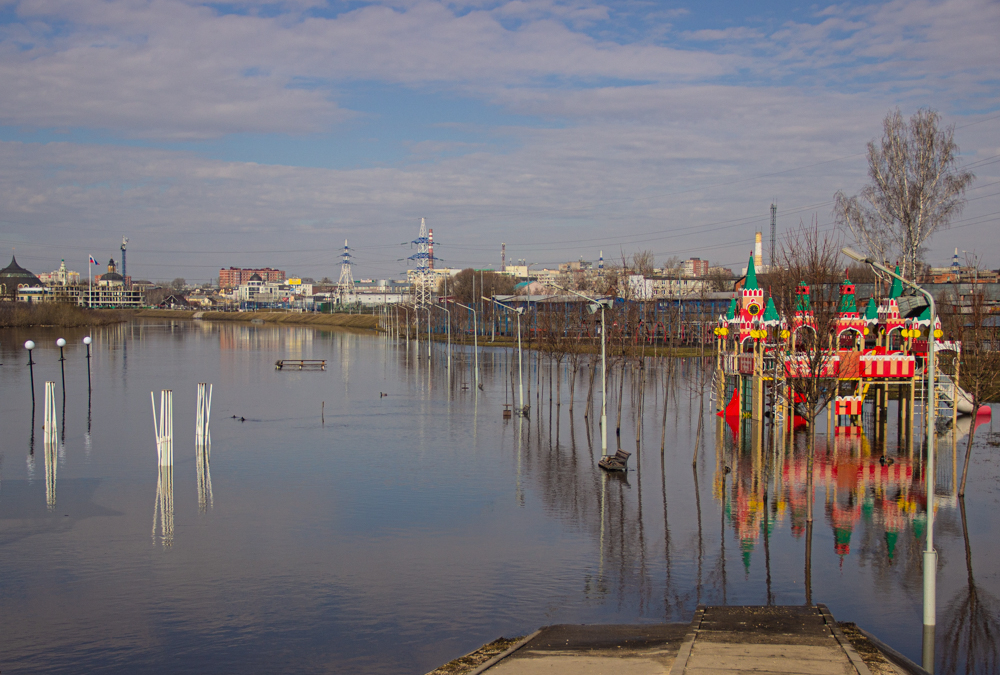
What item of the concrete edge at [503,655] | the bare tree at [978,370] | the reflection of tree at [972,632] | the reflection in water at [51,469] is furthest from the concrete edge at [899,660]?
the reflection in water at [51,469]

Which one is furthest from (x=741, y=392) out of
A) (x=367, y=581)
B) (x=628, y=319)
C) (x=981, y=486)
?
(x=367, y=581)

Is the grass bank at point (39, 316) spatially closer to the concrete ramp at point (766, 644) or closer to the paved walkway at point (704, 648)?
the paved walkway at point (704, 648)

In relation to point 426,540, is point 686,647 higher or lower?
higher

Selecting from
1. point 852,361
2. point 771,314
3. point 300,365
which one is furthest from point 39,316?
point 852,361

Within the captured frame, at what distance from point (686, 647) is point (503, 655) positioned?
269cm

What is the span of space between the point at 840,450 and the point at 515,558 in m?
18.0

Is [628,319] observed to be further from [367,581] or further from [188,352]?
[188,352]

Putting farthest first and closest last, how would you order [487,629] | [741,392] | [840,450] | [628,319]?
[628,319]
[741,392]
[840,450]
[487,629]

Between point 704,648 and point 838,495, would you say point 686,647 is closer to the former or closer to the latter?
point 704,648

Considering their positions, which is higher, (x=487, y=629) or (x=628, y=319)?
(x=628, y=319)

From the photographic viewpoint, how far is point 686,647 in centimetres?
1219

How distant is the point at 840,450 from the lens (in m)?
31.7

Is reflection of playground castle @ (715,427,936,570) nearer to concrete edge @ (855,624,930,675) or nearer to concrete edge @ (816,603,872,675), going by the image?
concrete edge @ (816,603,872,675)

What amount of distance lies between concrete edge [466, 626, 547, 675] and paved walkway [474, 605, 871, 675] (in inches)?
1.1
